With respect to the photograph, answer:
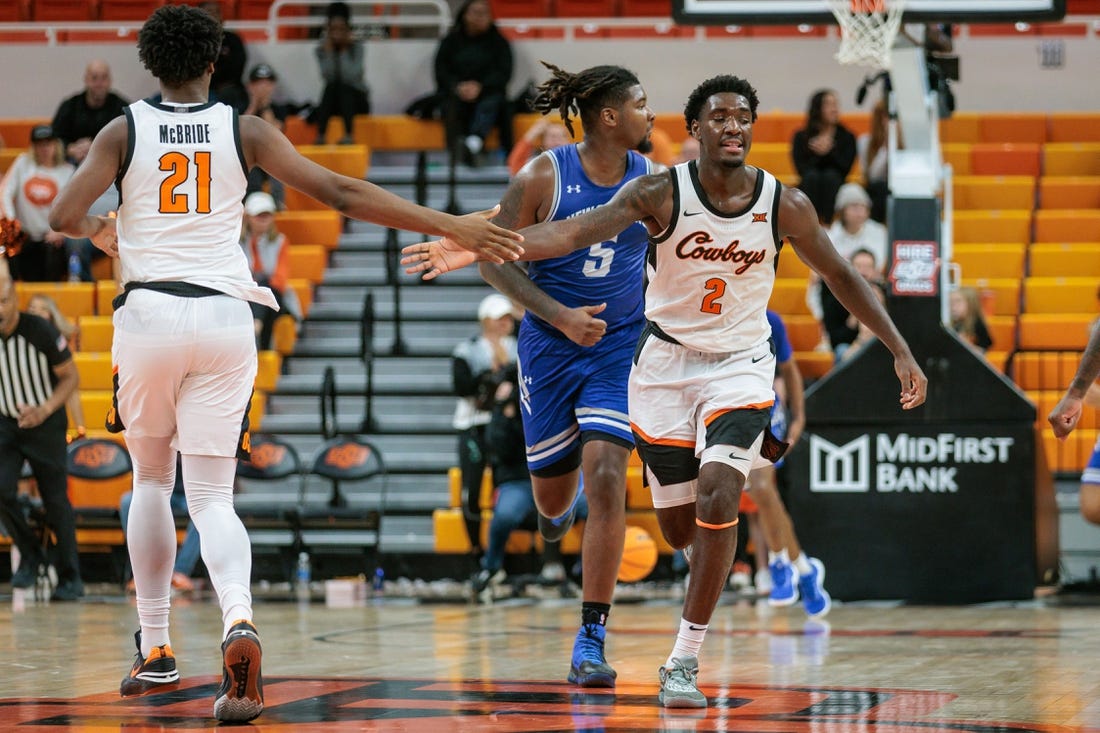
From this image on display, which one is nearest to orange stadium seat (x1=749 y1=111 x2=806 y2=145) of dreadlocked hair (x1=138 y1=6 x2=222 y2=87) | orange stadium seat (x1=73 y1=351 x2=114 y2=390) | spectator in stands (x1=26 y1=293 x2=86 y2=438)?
orange stadium seat (x1=73 y1=351 x2=114 y2=390)

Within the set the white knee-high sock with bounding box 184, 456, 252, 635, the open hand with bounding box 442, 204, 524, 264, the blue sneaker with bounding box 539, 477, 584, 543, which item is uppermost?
the open hand with bounding box 442, 204, 524, 264

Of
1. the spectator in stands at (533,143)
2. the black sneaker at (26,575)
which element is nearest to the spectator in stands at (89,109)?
the spectator in stands at (533,143)

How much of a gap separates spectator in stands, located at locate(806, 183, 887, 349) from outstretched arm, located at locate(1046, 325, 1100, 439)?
650 cm

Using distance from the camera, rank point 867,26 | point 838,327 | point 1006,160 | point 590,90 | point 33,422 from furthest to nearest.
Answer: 1. point 1006,160
2. point 838,327
3. point 33,422
4. point 867,26
5. point 590,90

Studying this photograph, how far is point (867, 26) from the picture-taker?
10.4 m

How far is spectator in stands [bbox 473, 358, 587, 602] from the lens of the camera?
36.5ft

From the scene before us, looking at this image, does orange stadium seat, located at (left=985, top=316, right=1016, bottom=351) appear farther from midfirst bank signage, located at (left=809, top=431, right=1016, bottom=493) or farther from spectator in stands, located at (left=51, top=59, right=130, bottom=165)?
spectator in stands, located at (left=51, top=59, right=130, bottom=165)

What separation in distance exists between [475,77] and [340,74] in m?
1.35

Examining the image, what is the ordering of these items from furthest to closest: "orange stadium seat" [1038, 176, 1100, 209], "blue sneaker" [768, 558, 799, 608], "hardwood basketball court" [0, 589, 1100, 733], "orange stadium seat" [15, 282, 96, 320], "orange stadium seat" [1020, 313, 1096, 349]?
1. "orange stadium seat" [1038, 176, 1100, 209]
2. "orange stadium seat" [15, 282, 96, 320]
3. "orange stadium seat" [1020, 313, 1096, 349]
4. "blue sneaker" [768, 558, 799, 608]
5. "hardwood basketball court" [0, 589, 1100, 733]

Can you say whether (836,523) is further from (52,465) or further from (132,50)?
(132,50)

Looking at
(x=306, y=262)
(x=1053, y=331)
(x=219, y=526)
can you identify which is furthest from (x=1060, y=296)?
(x=219, y=526)

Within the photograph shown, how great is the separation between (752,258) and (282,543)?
280 inches

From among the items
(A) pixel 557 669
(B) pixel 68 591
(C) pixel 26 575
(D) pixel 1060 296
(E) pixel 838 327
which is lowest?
(B) pixel 68 591

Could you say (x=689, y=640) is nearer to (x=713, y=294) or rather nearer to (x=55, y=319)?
(x=713, y=294)
